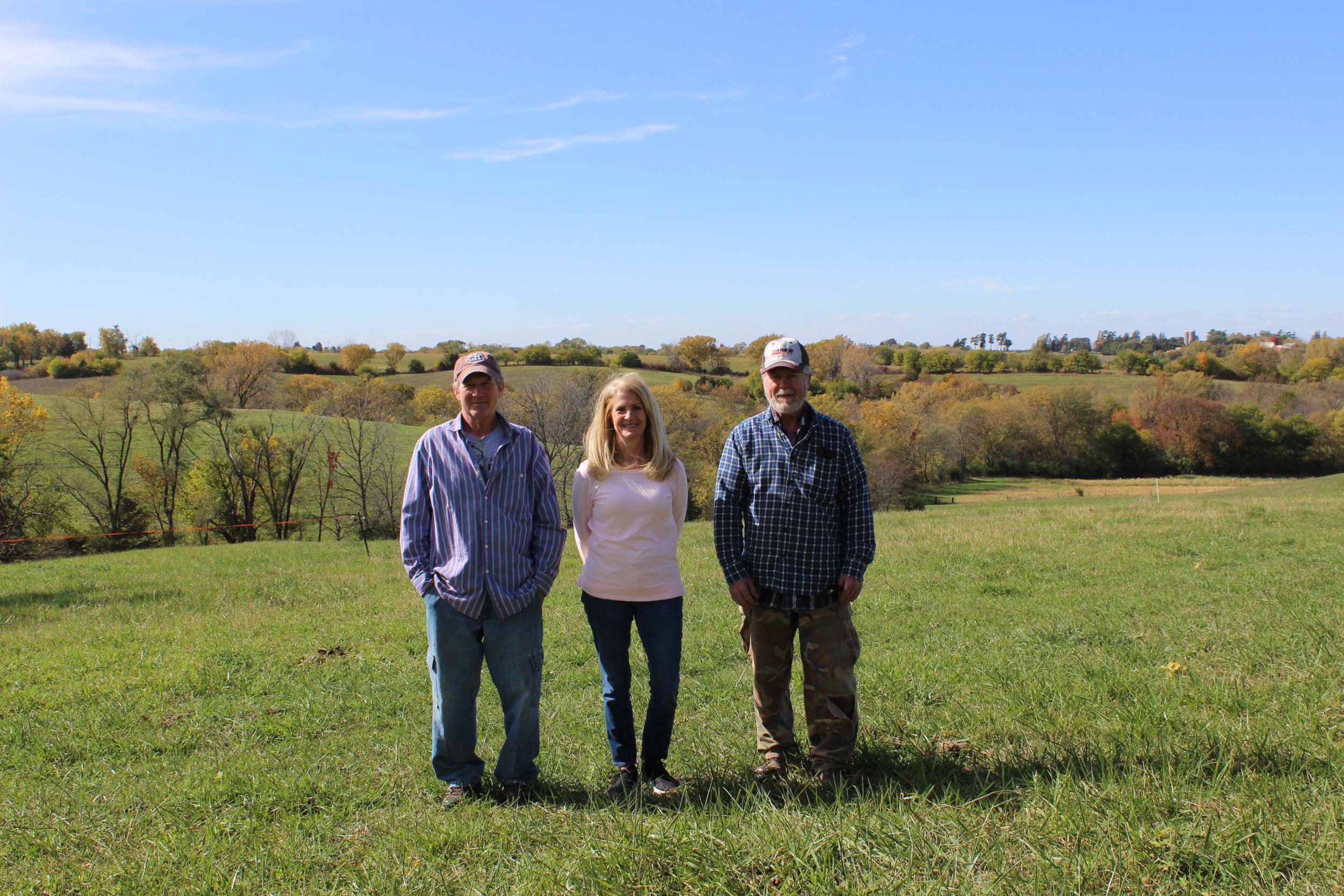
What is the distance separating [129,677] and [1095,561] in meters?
11.3

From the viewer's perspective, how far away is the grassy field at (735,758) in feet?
8.97

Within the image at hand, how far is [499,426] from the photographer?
164 inches

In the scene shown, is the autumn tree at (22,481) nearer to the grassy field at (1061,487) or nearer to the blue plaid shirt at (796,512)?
the blue plaid shirt at (796,512)

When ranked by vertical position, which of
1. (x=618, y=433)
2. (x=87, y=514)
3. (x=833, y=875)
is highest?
(x=618, y=433)

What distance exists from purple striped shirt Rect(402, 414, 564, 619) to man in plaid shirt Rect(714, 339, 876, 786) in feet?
3.15

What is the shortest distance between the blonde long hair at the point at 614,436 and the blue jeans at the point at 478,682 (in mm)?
797

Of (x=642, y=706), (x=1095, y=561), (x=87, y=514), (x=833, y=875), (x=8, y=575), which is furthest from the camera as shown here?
(x=87, y=514)

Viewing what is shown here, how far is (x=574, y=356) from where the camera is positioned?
4038 inches

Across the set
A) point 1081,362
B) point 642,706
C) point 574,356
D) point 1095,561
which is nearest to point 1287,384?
point 1081,362

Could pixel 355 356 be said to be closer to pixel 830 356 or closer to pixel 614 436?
pixel 830 356

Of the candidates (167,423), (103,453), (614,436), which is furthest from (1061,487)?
(614,436)

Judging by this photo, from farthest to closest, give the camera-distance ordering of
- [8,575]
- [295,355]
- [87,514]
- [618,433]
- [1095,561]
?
1. [295,355]
2. [87,514]
3. [8,575]
4. [1095,561]
5. [618,433]

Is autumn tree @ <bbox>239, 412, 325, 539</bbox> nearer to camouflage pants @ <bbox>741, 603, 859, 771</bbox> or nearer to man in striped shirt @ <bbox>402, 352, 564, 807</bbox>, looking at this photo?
man in striped shirt @ <bbox>402, 352, 564, 807</bbox>

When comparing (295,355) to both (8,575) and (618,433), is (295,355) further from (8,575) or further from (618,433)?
(618,433)
